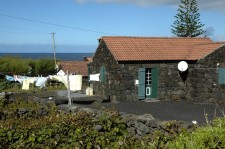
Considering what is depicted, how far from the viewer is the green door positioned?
2339cm

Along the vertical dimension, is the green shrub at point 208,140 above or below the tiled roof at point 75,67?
below

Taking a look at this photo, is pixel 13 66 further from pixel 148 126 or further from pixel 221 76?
pixel 148 126

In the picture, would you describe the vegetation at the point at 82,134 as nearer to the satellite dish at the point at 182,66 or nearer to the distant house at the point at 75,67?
the satellite dish at the point at 182,66

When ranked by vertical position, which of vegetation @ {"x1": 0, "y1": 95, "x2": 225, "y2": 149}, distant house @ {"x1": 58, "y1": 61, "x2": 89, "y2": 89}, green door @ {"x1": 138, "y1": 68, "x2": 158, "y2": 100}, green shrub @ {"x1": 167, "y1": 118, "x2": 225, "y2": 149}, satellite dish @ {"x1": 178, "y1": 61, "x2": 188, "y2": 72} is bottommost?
vegetation @ {"x1": 0, "y1": 95, "x2": 225, "y2": 149}

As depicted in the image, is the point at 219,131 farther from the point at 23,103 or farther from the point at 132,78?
the point at 132,78

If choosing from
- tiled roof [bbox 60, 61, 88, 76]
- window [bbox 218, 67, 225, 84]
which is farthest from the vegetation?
tiled roof [bbox 60, 61, 88, 76]

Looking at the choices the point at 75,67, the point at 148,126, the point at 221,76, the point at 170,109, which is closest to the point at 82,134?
the point at 148,126

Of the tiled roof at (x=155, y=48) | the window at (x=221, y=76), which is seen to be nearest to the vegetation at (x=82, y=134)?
the tiled roof at (x=155, y=48)

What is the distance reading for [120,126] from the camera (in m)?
11.4

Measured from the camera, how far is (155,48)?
2506 cm

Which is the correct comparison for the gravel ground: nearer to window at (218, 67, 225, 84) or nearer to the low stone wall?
window at (218, 67, 225, 84)

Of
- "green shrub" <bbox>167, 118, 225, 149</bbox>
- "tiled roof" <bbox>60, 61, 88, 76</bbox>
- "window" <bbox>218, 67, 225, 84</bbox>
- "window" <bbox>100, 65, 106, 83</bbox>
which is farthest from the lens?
"tiled roof" <bbox>60, 61, 88, 76</bbox>

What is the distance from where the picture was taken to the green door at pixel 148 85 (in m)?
23.4

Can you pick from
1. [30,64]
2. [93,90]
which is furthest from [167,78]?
[30,64]
